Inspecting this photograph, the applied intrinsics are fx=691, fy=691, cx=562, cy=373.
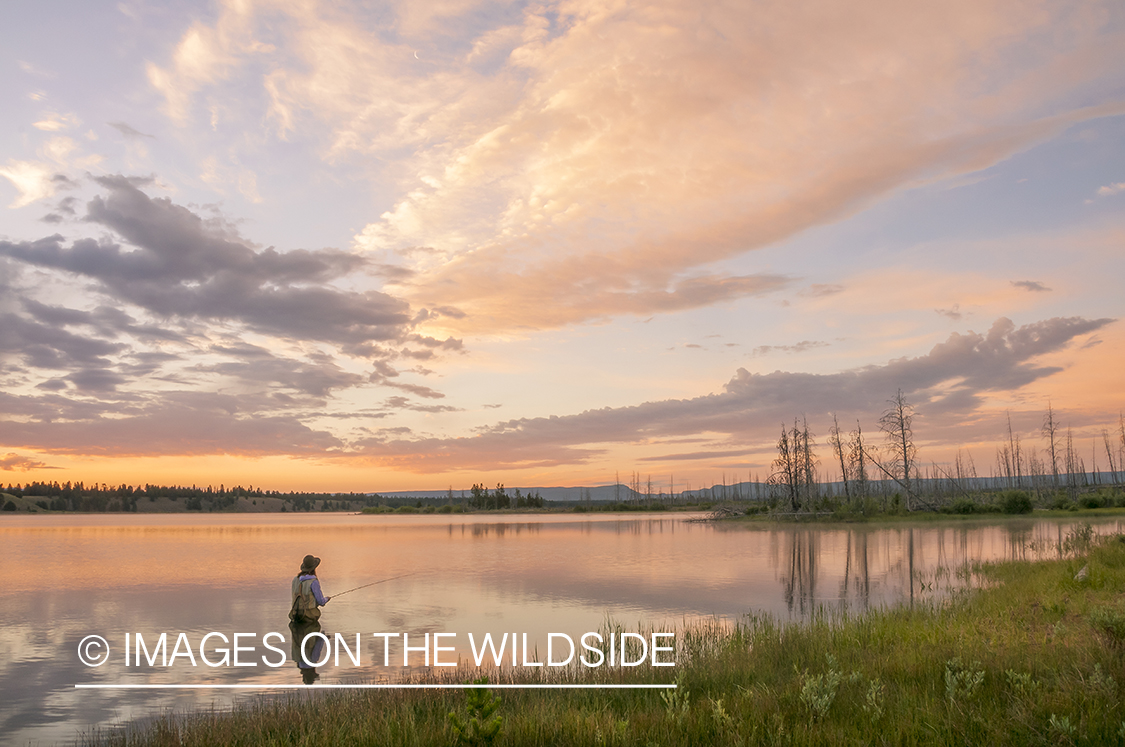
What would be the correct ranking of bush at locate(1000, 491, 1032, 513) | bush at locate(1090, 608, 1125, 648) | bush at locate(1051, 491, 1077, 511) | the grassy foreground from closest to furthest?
the grassy foreground, bush at locate(1090, 608, 1125, 648), bush at locate(1000, 491, 1032, 513), bush at locate(1051, 491, 1077, 511)

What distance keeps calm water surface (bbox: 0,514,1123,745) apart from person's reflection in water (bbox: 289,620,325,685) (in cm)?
30

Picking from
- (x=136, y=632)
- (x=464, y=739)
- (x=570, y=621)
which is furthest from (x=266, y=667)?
(x=464, y=739)

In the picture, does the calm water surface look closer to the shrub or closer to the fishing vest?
the fishing vest

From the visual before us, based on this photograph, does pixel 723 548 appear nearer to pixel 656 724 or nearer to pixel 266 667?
pixel 266 667

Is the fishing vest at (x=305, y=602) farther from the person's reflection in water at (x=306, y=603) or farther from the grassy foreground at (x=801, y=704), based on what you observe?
the grassy foreground at (x=801, y=704)

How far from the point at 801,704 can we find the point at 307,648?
512 inches

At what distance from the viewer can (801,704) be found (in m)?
8.73

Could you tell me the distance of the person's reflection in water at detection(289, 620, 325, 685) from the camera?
1484 cm

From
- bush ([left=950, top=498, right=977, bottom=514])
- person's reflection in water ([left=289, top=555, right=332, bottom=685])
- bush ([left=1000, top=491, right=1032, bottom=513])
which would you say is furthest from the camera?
bush ([left=1000, top=491, right=1032, bottom=513])

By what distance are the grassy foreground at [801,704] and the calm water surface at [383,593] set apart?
362 centimetres

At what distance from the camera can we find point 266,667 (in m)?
15.5

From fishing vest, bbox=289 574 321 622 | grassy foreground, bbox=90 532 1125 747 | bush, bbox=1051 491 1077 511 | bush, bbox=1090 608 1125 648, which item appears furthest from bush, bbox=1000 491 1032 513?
fishing vest, bbox=289 574 321 622

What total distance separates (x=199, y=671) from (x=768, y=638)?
501 inches

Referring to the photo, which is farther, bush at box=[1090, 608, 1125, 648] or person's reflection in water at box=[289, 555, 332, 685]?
person's reflection in water at box=[289, 555, 332, 685]
